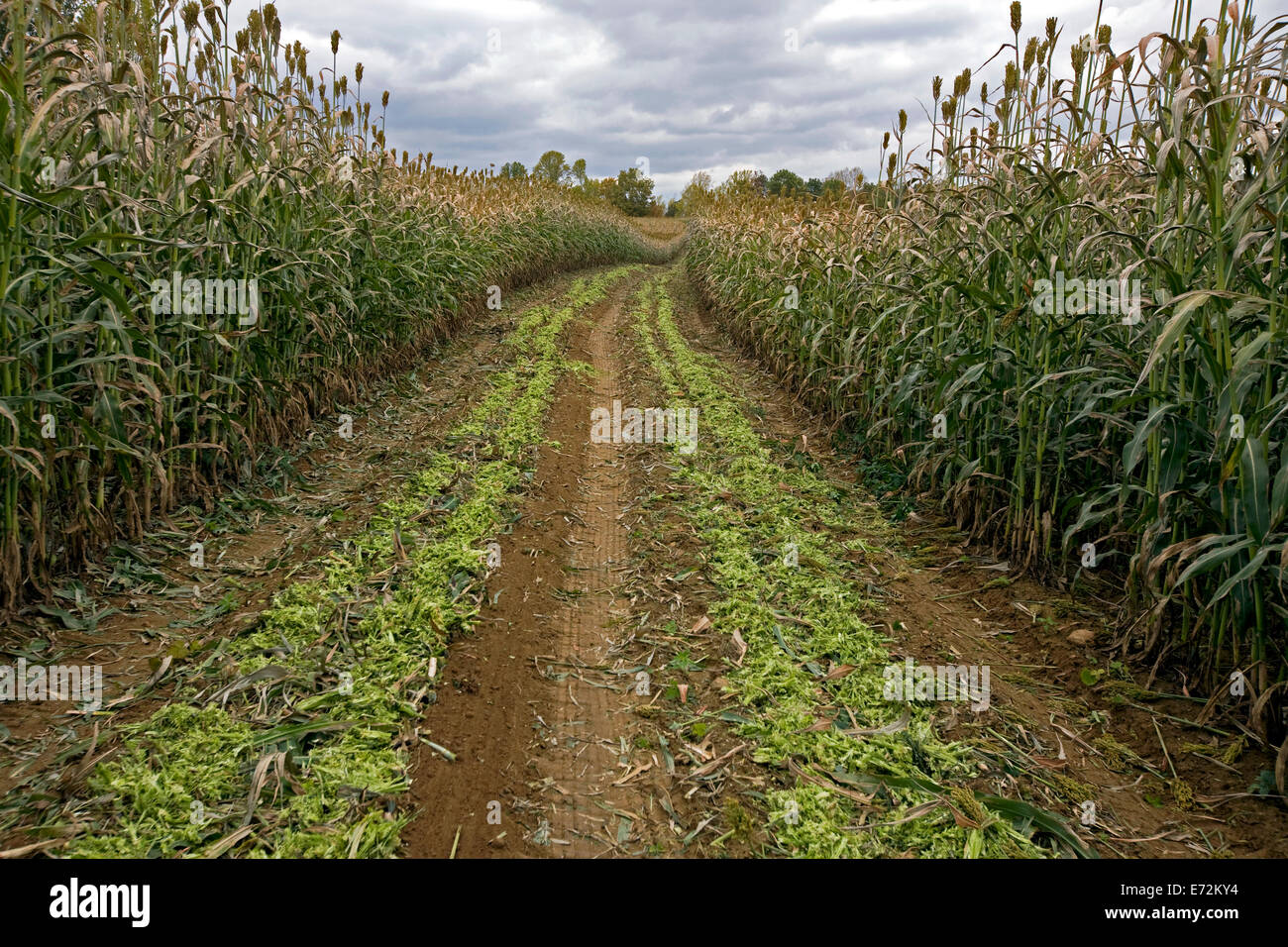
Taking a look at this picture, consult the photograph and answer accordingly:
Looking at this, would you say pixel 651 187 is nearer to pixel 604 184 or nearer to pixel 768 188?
pixel 604 184

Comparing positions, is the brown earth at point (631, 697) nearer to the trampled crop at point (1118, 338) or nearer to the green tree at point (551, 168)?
the trampled crop at point (1118, 338)

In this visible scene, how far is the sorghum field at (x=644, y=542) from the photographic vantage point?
240cm

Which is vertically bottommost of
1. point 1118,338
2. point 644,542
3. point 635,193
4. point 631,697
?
point 631,697

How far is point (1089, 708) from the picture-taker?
302cm

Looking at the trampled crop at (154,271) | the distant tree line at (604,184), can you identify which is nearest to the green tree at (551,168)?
the distant tree line at (604,184)

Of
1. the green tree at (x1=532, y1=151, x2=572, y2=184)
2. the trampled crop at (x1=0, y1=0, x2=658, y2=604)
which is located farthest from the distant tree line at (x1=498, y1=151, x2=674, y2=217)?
the trampled crop at (x1=0, y1=0, x2=658, y2=604)

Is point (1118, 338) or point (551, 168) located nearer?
point (1118, 338)

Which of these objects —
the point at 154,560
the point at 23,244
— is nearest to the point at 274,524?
the point at 154,560

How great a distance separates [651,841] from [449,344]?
8049 mm

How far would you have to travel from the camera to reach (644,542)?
4.49m

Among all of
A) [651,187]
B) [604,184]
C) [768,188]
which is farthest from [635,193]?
[768,188]

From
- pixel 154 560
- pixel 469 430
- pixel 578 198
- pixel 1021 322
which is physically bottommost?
pixel 154 560

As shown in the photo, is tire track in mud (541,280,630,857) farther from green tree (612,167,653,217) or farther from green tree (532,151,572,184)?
green tree (612,167,653,217)
